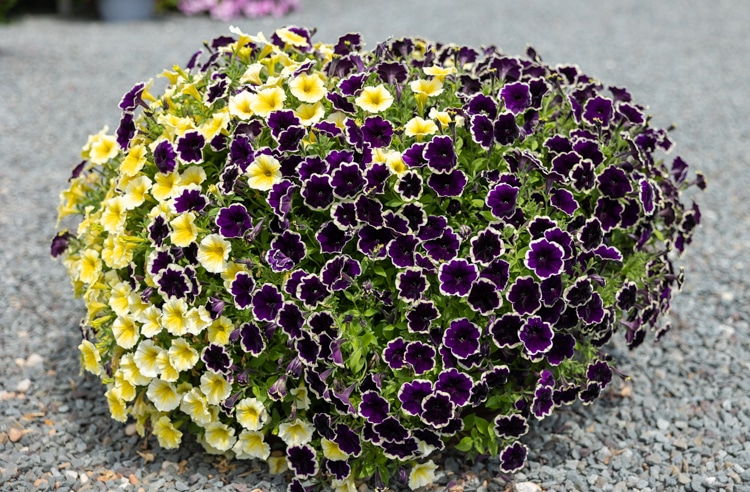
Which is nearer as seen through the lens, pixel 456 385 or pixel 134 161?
pixel 456 385

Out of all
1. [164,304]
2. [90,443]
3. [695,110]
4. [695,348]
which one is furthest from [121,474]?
[695,110]

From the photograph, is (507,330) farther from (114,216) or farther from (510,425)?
(114,216)

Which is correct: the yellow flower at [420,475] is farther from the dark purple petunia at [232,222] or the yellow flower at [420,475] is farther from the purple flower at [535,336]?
the dark purple petunia at [232,222]

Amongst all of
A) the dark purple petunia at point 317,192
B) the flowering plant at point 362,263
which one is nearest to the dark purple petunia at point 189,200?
the flowering plant at point 362,263

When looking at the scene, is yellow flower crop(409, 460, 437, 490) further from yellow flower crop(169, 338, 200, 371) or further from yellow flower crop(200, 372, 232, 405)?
yellow flower crop(169, 338, 200, 371)

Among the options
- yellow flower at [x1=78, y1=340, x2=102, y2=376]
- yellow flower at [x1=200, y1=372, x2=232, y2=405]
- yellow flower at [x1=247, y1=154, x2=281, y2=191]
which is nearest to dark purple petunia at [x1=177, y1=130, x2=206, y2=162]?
yellow flower at [x1=247, y1=154, x2=281, y2=191]

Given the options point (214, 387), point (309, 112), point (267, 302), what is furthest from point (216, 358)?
point (309, 112)
